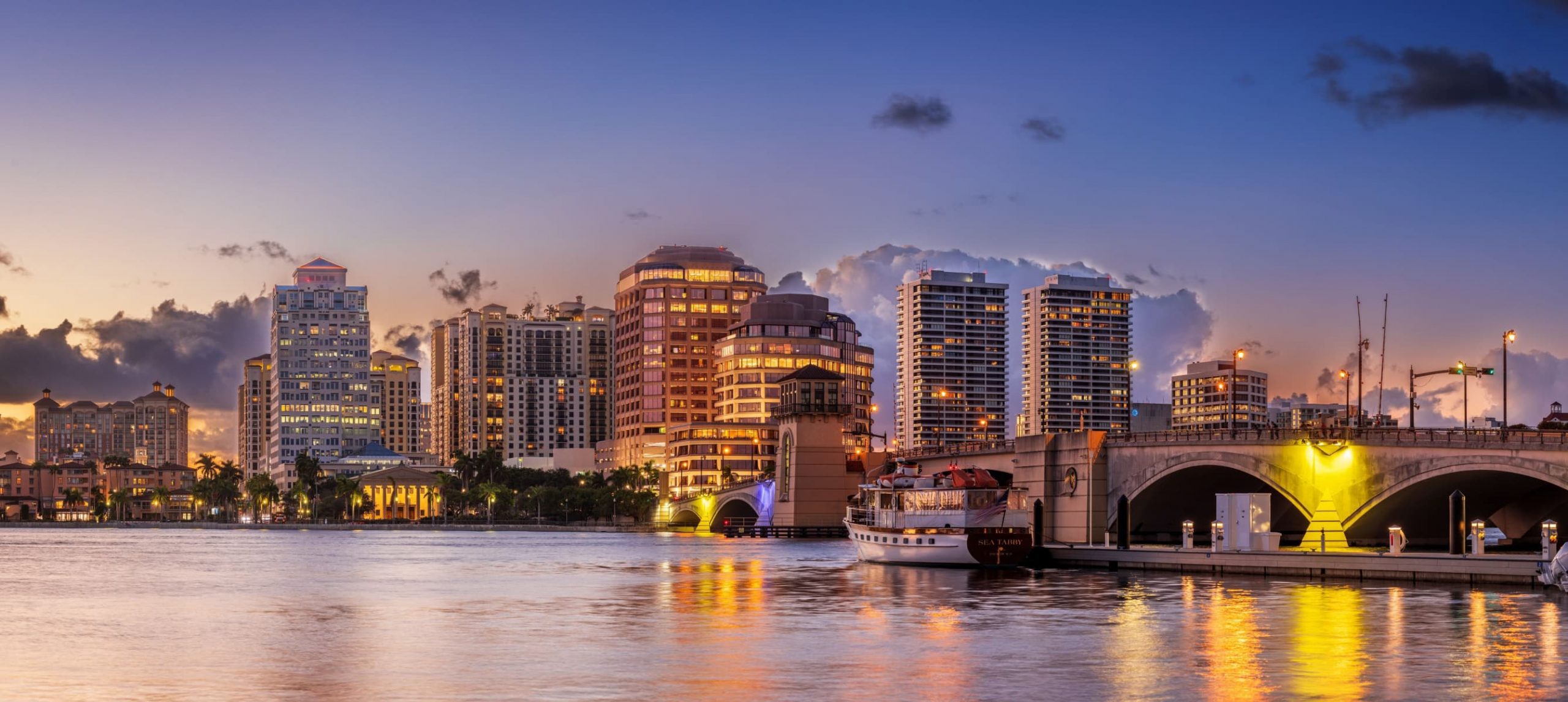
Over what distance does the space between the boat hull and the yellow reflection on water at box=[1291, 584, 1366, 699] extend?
31.7m

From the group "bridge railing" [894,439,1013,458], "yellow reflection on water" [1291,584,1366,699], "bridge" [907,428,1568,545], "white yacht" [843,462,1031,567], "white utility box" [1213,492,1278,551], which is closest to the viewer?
"yellow reflection on water" [1291,584,1366,699]

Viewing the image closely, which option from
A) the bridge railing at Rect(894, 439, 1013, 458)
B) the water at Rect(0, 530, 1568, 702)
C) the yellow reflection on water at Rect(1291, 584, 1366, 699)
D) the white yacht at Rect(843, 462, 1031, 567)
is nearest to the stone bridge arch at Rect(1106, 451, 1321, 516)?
the white yacht at Rect(843, 462, 1031, 567)

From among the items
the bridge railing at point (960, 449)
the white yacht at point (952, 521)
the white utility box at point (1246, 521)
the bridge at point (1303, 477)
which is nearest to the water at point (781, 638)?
the white yacht at point (952, 521)

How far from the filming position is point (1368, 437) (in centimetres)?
10919

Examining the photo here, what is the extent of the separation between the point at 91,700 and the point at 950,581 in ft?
212

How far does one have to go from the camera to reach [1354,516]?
10938 centimetres

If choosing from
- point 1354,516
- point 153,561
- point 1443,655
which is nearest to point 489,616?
point 1443,655

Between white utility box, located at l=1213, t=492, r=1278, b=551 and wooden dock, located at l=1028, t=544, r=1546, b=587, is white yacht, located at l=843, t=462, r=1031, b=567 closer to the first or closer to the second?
wooden dock, located at l=1028, t=544, r=1546, b=587

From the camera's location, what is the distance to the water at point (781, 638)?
48.5 metres

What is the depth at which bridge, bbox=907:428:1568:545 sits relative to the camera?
102m

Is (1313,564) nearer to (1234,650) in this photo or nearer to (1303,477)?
(1303,477)

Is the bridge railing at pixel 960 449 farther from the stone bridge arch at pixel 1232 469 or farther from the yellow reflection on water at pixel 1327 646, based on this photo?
the yellow reflection on water at pixel 1327 646

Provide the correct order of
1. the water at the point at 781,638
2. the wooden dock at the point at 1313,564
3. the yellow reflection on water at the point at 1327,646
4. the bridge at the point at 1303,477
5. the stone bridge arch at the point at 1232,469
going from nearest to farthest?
the yellow reflection on water at the point at 1327,646
the water at the point at 781,638
the wooden dock at the point at 1313,564
the bridge at the point at 1303,477
the stone bridge arch at the point at 1232,469

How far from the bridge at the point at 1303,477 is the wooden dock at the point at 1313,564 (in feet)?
18.7
